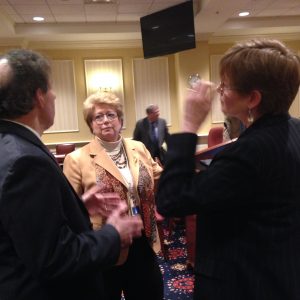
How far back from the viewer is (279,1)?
6395 mm

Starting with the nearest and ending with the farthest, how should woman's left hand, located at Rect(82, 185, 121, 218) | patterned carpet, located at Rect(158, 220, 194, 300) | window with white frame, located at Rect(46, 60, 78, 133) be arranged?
woman's left hand, located at Rect(82, 185, 121, 218) < patterned carpet, located at Rect(158, 220, 194, 300) < window with white frame, located at Rect(46, 60, 78, 133)

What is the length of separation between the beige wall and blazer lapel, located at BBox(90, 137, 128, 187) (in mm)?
6063

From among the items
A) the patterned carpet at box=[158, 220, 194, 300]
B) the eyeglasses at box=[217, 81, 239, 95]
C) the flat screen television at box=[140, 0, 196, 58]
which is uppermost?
the flat screen television at box=[140, 0, 196, 58]

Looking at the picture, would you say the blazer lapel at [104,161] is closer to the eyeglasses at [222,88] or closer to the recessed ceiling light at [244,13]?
the eyeglasses at [222,88]

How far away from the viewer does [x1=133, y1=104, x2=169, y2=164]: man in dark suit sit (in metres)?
5.87

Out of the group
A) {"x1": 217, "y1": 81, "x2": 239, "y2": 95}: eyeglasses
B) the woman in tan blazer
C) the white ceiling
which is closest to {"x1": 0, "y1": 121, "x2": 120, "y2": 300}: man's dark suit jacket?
{"x1": 217, "y1": 81, "x2": 239, "y2": 95}: eyeglasses

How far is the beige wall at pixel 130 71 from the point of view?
791 centimetres

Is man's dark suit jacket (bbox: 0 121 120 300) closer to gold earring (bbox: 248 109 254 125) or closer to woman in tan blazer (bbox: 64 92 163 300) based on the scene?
gold earring (bbox: 248 109 254 125)

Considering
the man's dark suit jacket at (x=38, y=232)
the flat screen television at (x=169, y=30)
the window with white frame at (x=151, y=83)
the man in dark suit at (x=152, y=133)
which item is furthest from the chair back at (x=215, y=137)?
the man's dark suit jacket at (x=38, y=232)

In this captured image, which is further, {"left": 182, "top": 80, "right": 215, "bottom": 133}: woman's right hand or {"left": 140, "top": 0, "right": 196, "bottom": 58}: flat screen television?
{"left": 140, "top": 0, "right": 196, "bottom": 58}: flat screen television

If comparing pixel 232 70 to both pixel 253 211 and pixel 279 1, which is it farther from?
pixel 279 1

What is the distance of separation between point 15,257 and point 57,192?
225mm

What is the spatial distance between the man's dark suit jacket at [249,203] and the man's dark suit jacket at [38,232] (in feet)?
0.86

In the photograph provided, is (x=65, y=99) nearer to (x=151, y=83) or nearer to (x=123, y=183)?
(x=151, y=83)
